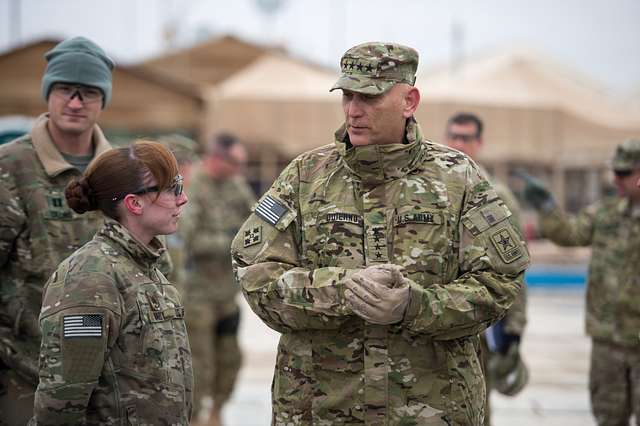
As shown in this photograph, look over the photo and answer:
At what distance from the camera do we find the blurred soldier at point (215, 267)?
26.0ft

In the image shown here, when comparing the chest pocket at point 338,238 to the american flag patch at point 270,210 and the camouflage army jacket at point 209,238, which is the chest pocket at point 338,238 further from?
the camouflage army jacket at point 209,238

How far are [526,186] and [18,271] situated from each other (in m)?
3.88

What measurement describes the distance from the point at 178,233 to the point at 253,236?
3.99m

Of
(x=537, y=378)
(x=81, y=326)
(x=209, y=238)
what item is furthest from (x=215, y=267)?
(x=81, y=326)

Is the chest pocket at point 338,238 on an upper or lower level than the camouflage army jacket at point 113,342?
upper

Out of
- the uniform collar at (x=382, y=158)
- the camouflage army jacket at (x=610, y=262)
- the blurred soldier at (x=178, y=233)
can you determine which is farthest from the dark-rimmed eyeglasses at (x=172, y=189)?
the camouflage army jacket at (x=610, y=262)

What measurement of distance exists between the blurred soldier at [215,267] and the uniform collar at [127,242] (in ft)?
14.6

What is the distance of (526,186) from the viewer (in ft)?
22.4

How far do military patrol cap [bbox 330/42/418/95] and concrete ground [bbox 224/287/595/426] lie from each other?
15.6ft

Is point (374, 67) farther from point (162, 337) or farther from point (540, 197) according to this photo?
point (540, 197)

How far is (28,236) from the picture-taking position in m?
4.12

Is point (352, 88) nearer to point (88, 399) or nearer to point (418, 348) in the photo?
point (418, 348)

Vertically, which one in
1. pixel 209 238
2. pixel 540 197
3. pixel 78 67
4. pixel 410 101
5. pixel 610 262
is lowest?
pixel 209 238

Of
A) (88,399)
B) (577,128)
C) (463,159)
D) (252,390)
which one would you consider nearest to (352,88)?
(463,159)
